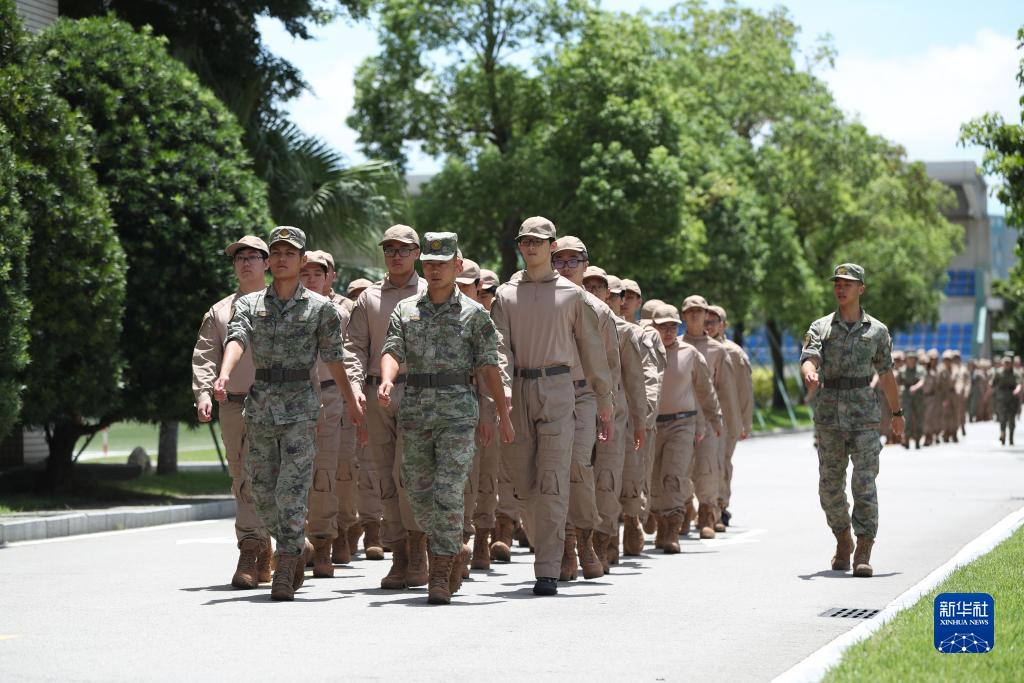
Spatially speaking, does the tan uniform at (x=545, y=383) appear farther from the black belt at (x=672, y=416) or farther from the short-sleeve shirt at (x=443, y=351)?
the black belt at (x=672, y=416)

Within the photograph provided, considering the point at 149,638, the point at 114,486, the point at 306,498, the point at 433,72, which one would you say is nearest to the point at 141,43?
the point at 114,486

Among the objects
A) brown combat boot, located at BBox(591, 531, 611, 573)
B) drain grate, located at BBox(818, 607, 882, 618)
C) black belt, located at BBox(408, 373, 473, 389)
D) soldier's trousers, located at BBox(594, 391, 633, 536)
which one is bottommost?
drain grate, located at BBox(818, 607, 882, 618)

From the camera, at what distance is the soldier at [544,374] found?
10.4 m

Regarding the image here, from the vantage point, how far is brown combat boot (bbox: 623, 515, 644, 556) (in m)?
13.1

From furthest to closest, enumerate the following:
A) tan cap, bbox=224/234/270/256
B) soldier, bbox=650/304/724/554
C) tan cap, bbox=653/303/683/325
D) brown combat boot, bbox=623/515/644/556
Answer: tan cap, bbox=653/303/683/325, soldier, bbox=650/304/724/554, brown combat boot, bbox=623/515/644/556, tan cap, bbox=224/234/270/256

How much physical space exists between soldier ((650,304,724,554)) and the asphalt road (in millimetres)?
355

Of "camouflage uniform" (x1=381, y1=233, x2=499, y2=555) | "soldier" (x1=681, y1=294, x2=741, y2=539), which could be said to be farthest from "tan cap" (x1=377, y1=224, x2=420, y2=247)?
"soldier" (x1=681, y1=294, x2=741, y2=539)

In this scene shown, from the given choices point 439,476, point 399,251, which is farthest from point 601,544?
point 399,251

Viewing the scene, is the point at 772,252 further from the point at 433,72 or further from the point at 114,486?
the point at 114,486

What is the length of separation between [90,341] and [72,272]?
80 centimetres

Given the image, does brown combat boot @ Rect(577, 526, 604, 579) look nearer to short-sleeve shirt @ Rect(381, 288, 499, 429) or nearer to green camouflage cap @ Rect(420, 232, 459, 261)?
short-sleeve shirt @ Rect(381, 288, 499, 429)

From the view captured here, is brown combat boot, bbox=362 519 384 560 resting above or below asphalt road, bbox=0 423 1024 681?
above

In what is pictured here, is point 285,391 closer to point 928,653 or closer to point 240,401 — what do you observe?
point 240,401

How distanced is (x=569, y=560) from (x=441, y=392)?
7.32 ft
